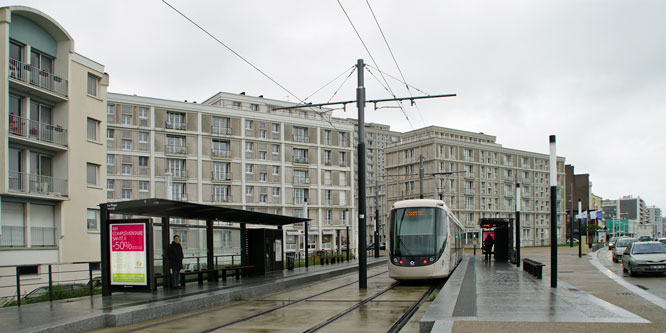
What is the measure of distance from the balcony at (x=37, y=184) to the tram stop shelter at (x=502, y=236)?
24589mm

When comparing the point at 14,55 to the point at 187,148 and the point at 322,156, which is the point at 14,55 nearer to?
the point at 187,148

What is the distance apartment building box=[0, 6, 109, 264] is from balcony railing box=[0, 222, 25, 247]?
0.05 meters

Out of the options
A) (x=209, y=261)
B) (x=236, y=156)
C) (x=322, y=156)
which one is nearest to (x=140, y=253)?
(x=209, y=261)

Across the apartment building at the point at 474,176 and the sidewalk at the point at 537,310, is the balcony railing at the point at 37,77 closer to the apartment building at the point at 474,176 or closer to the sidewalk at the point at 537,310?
the sidewalk at the point at 537,310

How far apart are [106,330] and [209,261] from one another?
30.4 ft

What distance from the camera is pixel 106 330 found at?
465 inches

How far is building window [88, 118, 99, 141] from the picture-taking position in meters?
38.2

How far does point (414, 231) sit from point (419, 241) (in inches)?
15.6

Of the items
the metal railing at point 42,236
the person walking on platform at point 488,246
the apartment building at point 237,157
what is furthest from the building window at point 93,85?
the person walking on platform at point 488,246

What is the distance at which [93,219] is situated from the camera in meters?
37.7

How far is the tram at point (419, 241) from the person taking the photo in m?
20.3

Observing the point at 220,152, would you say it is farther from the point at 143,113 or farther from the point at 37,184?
the point at 37,184

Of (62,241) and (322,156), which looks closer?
(62,241)

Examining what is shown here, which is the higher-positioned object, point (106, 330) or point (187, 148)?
point (187, 148)
